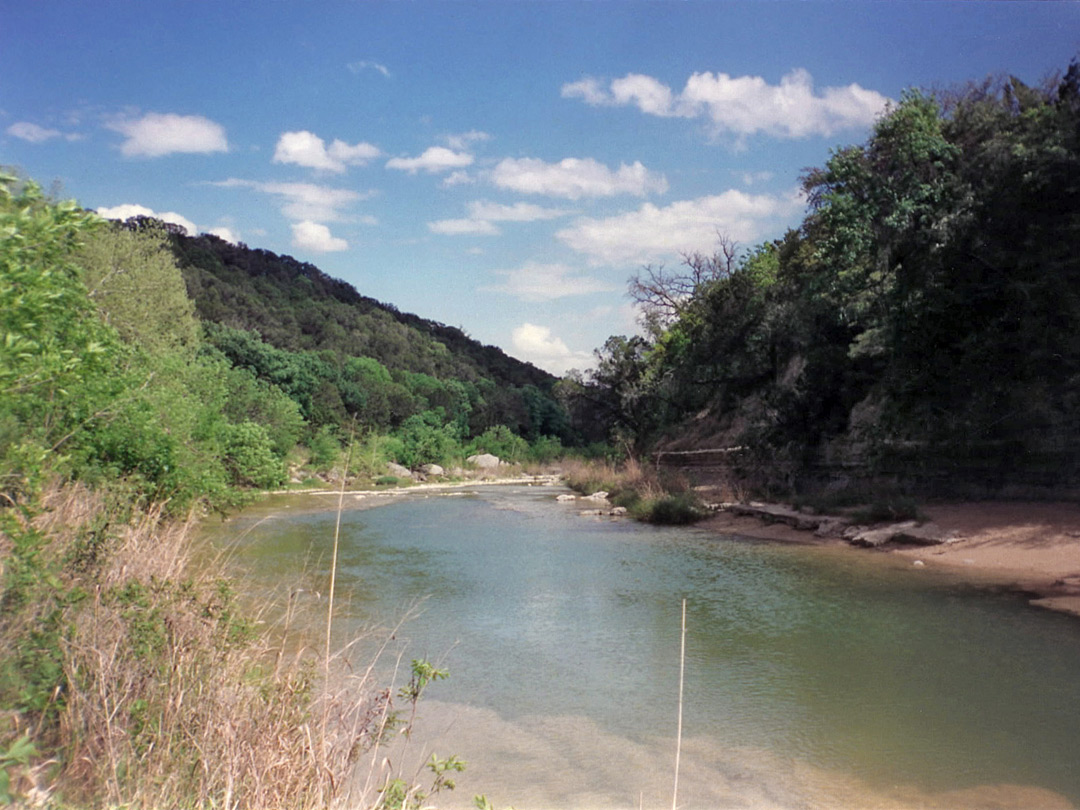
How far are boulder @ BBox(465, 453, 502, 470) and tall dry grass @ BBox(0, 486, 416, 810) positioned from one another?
49.4m

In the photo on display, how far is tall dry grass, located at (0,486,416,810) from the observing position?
3.53m

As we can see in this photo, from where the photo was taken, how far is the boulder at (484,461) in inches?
2173

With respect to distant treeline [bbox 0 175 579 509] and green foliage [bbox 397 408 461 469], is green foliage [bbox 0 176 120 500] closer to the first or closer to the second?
distant treeline [bbox 0 175 579 509]

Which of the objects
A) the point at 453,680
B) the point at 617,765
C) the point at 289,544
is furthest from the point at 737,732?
the point at 289,544

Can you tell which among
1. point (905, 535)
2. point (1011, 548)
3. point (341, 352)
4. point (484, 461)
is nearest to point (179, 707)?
point (1011, 548)

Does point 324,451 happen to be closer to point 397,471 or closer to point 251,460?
point 397,471

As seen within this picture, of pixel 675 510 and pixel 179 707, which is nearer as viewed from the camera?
pixel 179 707

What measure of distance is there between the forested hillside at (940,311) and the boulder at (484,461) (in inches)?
1185

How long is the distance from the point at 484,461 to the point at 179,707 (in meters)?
52.6

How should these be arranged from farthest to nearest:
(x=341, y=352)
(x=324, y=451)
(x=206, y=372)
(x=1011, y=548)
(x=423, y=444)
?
(x=341, y=352), (x=423, y=444), (x=324, y=451), (x=206, y=372), (x=1011, y=548)

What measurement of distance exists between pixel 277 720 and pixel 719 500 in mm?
21374

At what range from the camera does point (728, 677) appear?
8.33 metres

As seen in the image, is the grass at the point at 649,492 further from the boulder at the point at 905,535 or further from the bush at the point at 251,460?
the bush at the point at 251,460

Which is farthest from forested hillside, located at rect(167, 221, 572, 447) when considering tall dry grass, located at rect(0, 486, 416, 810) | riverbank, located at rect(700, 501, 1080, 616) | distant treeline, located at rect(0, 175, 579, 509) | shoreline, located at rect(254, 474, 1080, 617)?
tall dry grass, located at rect(0, 486, 416, 810)
